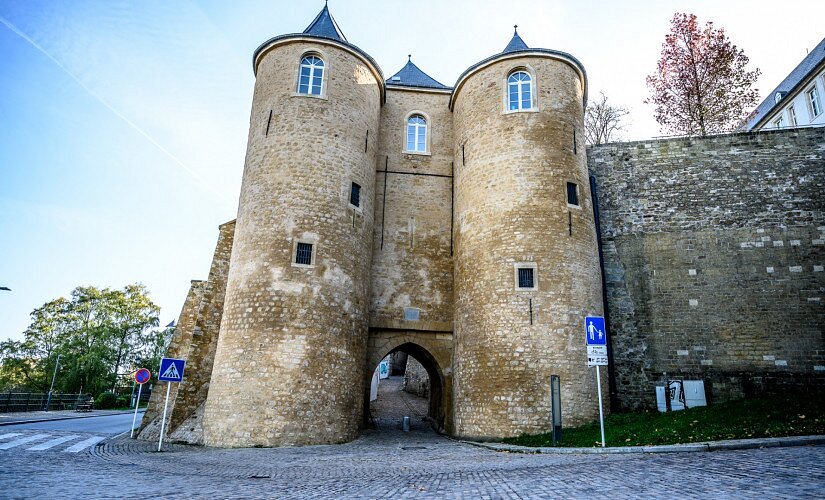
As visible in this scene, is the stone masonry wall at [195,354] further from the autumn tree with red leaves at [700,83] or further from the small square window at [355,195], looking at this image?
the autumn tree with red leaves at [700,83]

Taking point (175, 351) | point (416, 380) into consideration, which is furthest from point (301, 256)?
point (416, 380)

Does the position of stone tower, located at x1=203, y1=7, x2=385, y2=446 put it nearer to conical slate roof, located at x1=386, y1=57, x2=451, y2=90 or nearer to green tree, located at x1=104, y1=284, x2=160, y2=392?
conical slate roof, located at x1=386, y1=57, x2=451, y2=90

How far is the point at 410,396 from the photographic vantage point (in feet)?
109

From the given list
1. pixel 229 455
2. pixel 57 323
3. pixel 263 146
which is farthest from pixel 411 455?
pixel 57 323

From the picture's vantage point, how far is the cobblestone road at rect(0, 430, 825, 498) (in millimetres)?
5980

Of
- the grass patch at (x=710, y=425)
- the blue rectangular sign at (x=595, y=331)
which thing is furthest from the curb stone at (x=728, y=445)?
the blue rectangular sign at (x=595, y=331)

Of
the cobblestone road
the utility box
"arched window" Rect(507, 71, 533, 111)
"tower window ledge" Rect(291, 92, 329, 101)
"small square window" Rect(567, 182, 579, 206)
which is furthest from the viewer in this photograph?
"arched window" Rect(507, 71, 533, 111)

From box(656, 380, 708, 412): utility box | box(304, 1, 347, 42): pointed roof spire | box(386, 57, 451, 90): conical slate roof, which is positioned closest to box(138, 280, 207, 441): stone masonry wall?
box(304, 1, 347, 42): pointed roof spire

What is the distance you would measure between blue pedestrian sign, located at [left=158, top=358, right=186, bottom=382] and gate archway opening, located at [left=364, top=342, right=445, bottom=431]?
19.2ft

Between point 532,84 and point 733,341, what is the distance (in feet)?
33.6

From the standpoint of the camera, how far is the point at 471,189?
1698cm

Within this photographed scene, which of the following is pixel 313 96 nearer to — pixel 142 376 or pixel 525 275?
pixel 525 275

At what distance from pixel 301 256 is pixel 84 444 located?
7504 millimetres

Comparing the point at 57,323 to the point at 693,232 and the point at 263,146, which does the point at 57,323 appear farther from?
the point at 693,232
